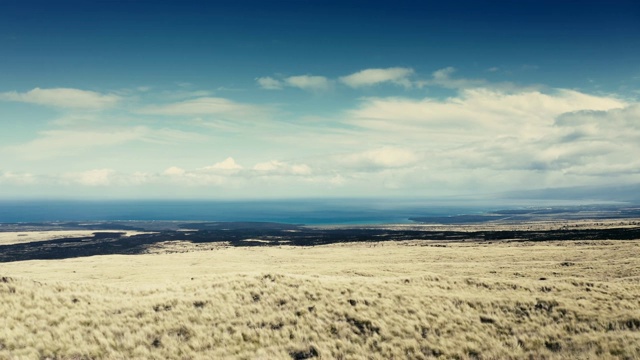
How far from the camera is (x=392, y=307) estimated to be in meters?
20.3

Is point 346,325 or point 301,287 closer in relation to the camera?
point 346,325

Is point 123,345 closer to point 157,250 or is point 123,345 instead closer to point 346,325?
point 346,325

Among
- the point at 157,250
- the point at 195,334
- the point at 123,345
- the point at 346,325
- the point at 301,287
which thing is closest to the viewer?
the point at 123,345

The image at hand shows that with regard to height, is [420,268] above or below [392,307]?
below

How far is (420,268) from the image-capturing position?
47531mm

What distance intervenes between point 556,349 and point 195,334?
15.2 metres

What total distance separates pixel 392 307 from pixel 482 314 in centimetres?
460

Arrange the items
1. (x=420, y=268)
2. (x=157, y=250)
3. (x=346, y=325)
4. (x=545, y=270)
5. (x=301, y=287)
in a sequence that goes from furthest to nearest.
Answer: (x=157, y=250) → (x=420, y=268) → (x=545, y=270) → (x=301, y=287) → (x=346, y=325)

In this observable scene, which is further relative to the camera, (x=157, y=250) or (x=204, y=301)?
(x=157, y=250)

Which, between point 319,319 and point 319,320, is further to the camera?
point 319,319

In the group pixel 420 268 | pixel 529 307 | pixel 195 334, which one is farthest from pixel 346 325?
pixel 420 268

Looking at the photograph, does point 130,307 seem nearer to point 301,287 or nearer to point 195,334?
point 195,334

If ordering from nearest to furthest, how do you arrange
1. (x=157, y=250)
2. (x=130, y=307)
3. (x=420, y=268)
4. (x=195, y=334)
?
(x=195, y=334), (x=130, y=307), (x=420, y=268), (x=157, y=250)

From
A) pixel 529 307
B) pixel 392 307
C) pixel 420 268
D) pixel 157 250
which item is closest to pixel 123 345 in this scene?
pixel 392 307
